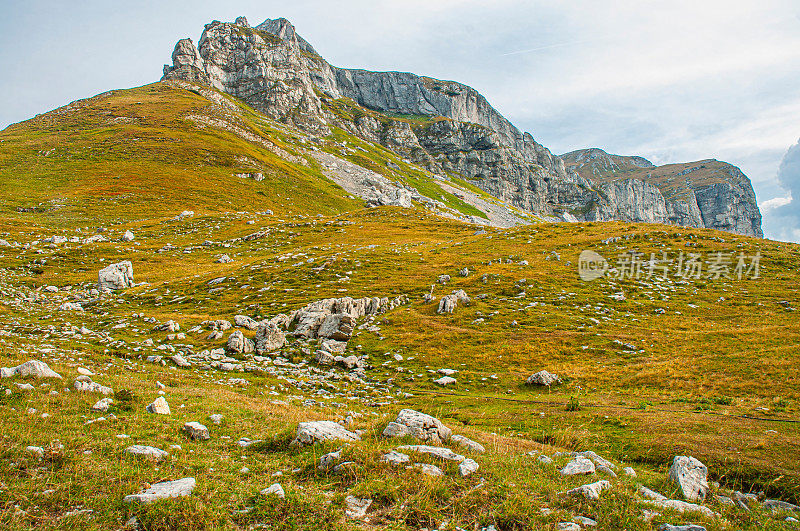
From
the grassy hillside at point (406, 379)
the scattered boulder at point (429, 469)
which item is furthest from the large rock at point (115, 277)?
the scattered boulder at point (429, 469)

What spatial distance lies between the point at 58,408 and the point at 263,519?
700cm

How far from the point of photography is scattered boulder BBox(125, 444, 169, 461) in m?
6.88

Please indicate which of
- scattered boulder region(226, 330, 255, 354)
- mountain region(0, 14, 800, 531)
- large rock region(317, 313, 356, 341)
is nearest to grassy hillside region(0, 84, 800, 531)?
mountain region(0, 14, 800, 531)

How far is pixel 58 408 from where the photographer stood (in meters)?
8.68

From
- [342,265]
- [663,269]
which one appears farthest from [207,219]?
[663,269]

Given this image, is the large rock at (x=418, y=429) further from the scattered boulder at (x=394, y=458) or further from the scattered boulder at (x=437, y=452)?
the scattered boulder at (x=394, y=458)

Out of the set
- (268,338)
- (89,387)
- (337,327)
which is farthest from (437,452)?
(337,327)

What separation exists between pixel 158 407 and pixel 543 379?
15341 millimetres

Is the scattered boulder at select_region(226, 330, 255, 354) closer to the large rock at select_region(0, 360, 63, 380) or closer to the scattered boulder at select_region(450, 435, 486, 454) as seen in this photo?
the large rock at select_region(0, 360, 63, 380)

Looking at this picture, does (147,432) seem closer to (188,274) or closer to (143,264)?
(188,274)

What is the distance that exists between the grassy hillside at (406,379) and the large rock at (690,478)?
1.03ft

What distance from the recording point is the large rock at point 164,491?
17.6 feet

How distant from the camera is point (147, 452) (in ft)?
22.7

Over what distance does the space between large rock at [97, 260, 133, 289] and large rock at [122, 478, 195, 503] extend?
124ft
